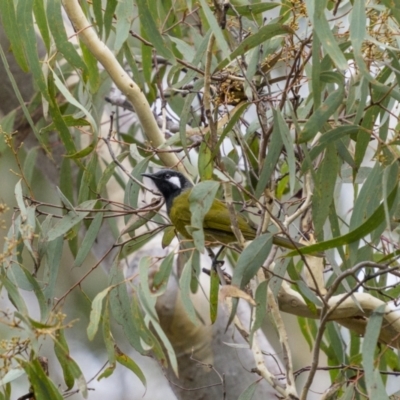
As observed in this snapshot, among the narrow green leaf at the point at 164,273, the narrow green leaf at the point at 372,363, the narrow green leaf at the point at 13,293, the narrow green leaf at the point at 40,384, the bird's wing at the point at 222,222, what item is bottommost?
the narrow green leaf at the point at 372,363

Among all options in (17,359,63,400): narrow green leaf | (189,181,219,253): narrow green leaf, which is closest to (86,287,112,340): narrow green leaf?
(17,359,63,400): narrow green leaf

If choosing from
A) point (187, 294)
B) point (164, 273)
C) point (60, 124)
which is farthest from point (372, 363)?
point (60, 124)

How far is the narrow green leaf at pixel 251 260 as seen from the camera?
173 centimetres

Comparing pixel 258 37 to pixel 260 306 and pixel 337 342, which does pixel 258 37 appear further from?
pixel 337 342

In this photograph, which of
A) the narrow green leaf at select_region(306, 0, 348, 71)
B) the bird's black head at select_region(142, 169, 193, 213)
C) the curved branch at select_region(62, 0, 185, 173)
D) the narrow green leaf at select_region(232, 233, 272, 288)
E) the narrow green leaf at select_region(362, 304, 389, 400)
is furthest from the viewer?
the bird's black head at select_region(142, 169, 193, 213)

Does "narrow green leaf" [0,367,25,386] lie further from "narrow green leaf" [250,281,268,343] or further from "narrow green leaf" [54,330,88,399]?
"narrow green leaf" [250,281,268,343]

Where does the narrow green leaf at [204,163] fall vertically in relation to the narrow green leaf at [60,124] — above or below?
below

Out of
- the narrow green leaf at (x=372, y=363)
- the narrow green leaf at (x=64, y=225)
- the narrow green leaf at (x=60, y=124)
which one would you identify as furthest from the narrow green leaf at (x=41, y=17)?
the narrow green leaf at (x=372, y=363)

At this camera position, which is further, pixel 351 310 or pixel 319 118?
pixel 351 310

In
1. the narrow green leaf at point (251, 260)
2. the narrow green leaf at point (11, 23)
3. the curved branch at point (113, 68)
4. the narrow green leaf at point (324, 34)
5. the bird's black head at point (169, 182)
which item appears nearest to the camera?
the narrow green leaf at point (324, 34)

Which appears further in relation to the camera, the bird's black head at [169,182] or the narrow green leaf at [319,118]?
the bird's black head at [169,182]

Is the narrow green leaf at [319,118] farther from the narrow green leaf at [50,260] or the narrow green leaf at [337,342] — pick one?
the narrow green leaf at [337,342]

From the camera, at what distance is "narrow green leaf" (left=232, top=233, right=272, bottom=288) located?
1.73 metres

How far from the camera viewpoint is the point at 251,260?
1735 millimetres
